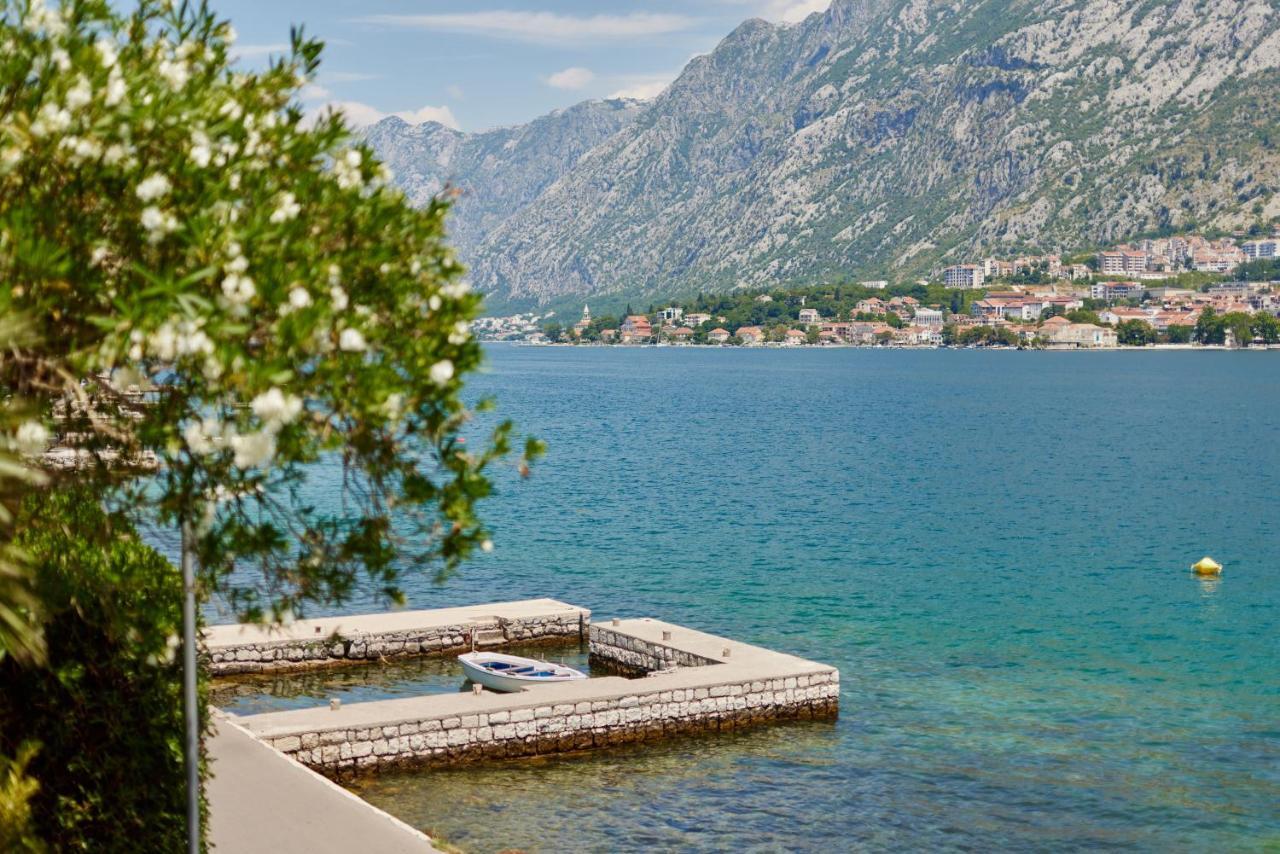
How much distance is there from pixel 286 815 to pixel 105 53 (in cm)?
1397

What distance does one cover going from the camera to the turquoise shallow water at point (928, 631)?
85.2 ft

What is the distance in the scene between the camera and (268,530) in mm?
9000

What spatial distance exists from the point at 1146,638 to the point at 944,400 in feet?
423

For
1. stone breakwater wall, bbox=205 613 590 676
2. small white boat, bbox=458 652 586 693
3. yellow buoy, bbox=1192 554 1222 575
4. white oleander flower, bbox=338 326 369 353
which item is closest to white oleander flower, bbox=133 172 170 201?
white oleander flower, bbox=338 326 369 353

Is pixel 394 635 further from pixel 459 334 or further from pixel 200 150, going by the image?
pixel 200 150

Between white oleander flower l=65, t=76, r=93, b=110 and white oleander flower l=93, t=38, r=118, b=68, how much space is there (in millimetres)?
345

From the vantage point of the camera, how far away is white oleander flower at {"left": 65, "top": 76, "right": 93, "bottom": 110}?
8.23 metres

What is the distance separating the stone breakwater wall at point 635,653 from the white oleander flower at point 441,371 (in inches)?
981

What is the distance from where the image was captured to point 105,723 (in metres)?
A: 13.4

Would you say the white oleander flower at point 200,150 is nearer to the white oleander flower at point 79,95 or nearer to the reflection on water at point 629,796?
the white oleander flower at point 79,95

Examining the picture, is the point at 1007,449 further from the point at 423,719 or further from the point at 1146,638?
the point at 423,719

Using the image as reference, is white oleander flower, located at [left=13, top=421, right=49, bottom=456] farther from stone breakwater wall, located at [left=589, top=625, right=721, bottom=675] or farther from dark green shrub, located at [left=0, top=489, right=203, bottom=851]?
stone breakwater wall, located at [left=589, top=625, right=721, bottom=675]

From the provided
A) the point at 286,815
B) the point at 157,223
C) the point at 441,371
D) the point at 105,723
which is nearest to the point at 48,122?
the point at 157,223

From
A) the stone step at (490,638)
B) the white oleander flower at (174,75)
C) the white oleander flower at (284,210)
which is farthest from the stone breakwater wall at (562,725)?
the white oleander flower at (284,210)
